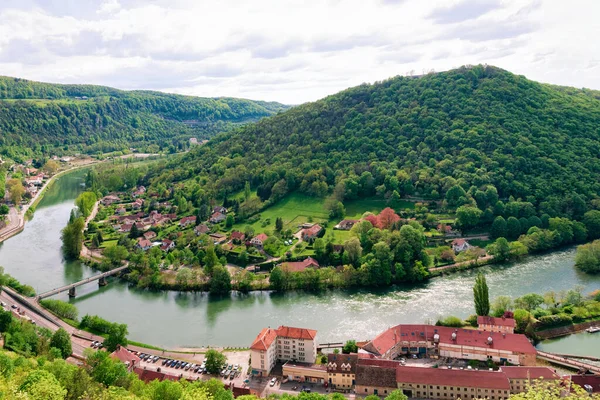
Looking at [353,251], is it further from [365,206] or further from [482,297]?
[365,206]

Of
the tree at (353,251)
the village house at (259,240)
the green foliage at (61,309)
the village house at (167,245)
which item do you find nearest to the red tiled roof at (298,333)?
the tree at (353,251)

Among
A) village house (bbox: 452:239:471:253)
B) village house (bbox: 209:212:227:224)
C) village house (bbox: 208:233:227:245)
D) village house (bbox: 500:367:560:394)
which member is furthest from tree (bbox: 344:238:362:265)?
village house (bbox: 209:212:227:224)

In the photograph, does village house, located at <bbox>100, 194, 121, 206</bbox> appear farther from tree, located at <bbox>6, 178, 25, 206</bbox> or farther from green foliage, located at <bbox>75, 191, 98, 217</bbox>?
tree, located at <bbox>6, 178, 25, 206</bbox>

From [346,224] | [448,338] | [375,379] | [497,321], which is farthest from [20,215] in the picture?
[497,321]

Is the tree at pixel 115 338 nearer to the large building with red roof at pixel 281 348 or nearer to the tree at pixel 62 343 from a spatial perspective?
the tree at pixel 62 343

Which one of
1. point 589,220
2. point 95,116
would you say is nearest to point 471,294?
point 589,220

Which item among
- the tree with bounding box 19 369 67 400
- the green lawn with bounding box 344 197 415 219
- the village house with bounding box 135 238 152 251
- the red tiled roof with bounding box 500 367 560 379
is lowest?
the red tiled roof with bounding box 500 367 560 379

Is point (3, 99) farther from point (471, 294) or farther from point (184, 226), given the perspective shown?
point (471, 294)
